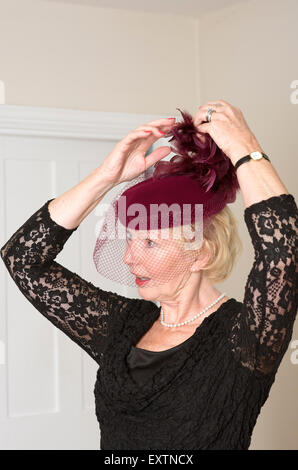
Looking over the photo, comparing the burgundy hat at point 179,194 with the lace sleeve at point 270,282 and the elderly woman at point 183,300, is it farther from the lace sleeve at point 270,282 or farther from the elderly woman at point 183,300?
the lace sleeve at point 270,282

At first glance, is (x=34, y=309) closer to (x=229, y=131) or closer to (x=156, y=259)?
(x=156, y=259)

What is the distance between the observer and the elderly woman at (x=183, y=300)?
126 cm

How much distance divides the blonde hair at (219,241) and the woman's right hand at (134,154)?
20 centimetres

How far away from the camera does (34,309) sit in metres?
3.11

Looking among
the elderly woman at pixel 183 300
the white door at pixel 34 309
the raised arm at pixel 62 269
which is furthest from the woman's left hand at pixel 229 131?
the white door at pixel 34 309

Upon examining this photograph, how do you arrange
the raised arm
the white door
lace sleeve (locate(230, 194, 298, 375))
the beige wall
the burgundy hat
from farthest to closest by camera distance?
the white door
the beige wall
the raised arm
the burgundy hat
lace sleeve (locate(230, 194, 298, 375))

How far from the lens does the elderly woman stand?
49.8 inches

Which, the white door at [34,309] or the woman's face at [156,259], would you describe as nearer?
the woman's face at [156,259]

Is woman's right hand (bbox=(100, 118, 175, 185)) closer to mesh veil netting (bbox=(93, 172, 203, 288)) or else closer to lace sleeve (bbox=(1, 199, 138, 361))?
mesh veil netting (bbox=(93, 172, 203, 288))

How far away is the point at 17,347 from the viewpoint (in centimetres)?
309

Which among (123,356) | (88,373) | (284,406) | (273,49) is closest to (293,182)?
(273,49)

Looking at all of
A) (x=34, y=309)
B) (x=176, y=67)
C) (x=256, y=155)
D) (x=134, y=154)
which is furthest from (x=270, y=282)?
(x=176, y=67)

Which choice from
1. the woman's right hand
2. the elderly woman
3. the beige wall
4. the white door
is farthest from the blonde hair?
the white door

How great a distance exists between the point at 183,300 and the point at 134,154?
0.37 m
